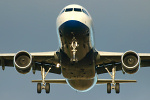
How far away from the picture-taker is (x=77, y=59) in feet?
110

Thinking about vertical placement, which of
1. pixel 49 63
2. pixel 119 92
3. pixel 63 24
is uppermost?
pixel 63 24

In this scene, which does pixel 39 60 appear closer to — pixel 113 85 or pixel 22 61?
pixel 22 61

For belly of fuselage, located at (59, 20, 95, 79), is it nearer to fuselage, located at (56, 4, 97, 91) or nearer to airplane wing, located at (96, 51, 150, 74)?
fuselage, located at (56, 4, 97, 91)

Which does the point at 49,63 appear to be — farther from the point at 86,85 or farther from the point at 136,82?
the point at 136,82

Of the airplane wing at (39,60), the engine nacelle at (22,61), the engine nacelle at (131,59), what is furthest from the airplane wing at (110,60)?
the engine nacelle at (22,61)

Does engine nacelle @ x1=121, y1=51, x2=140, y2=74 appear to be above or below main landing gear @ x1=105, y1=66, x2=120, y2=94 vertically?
above

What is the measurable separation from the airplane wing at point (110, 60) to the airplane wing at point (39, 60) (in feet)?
12.5

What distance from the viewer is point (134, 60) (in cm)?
3444

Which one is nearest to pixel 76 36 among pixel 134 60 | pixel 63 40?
pixel 63 40

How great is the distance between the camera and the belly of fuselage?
30.7 metres

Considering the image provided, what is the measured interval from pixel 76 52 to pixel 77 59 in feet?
3.32

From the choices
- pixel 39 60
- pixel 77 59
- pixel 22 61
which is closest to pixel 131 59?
pixel 77 59

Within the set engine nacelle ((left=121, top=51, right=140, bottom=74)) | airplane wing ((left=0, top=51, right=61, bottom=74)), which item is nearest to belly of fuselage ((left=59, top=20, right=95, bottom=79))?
airplane wing ((left=0, top=51, right=61, bottom=74))

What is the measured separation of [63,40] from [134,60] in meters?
6.48
